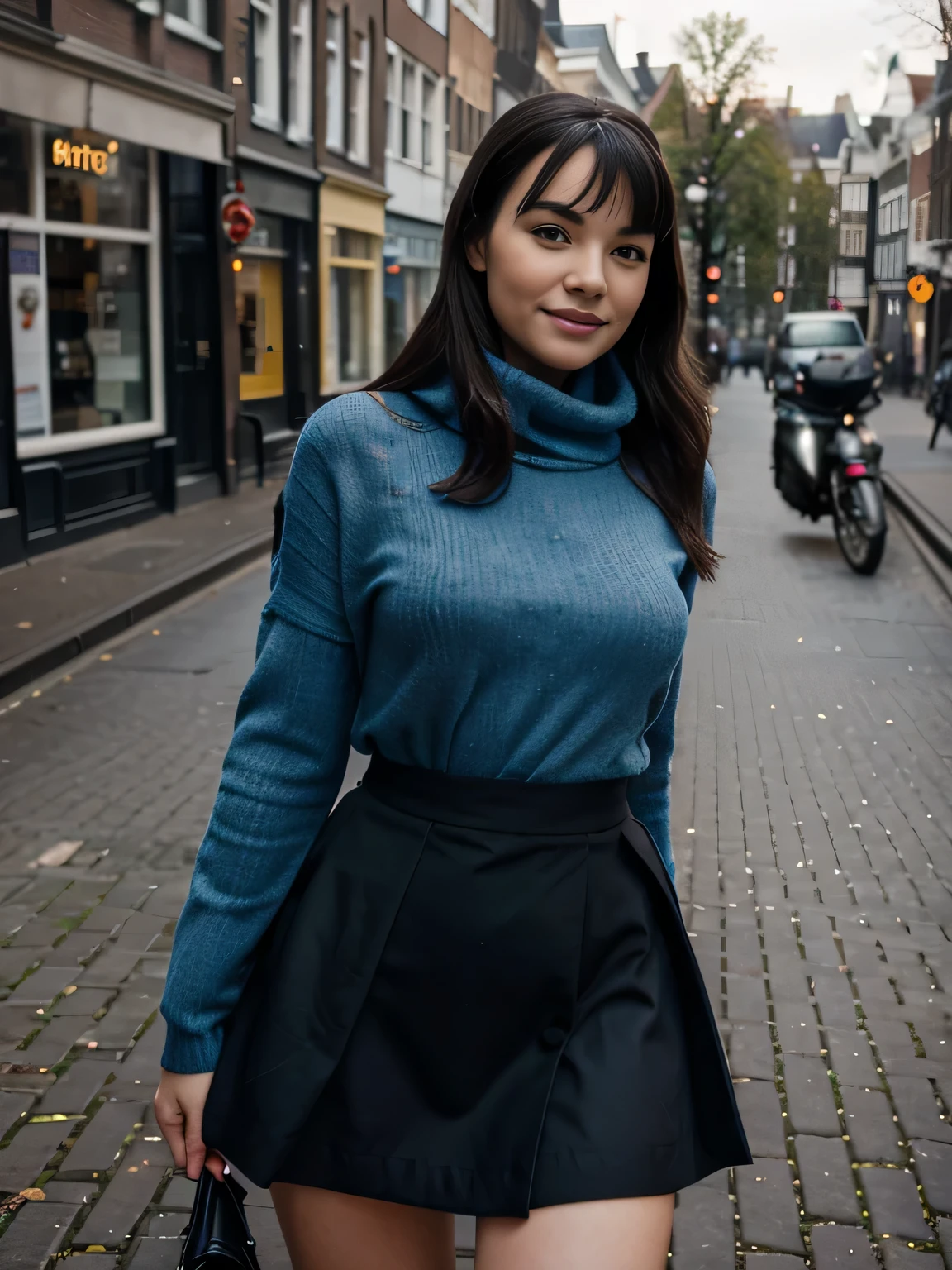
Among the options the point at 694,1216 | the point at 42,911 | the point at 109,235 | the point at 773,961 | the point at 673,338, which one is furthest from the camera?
the point at 109,235

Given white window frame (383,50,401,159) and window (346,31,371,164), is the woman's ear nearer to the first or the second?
window (346,31,371,164)

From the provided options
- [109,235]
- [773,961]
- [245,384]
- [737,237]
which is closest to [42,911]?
[773,961]

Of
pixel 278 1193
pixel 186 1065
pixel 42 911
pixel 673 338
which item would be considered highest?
pixel 673 338

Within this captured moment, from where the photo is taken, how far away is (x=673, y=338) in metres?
2.09

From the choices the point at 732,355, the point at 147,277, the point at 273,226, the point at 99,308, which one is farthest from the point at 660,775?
the point at 732,355

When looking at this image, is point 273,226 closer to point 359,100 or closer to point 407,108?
point 359,100

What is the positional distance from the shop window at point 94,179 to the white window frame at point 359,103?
9988mm

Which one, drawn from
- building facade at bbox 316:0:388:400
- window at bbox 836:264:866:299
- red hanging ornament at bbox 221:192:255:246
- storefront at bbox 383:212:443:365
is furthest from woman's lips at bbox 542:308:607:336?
window at bbox 836:264:866:299

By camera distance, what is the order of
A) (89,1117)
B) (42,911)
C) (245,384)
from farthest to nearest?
(245,384) < (42,911) < (89,1117)

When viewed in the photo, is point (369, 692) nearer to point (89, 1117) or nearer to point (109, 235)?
point (89, 1117)

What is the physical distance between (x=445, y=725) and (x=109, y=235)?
14113 mm

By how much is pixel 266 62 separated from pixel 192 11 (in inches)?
134

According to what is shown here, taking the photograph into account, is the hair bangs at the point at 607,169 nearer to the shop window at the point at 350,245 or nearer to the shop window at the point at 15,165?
the shop window at the point at 15,165

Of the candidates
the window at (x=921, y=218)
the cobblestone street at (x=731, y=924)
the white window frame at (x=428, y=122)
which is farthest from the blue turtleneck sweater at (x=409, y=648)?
the window at (x=921, y=218)
